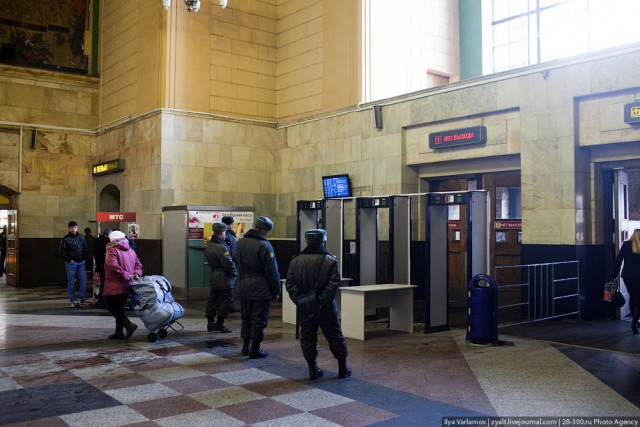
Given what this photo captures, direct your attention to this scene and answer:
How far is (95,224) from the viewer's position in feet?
58.9

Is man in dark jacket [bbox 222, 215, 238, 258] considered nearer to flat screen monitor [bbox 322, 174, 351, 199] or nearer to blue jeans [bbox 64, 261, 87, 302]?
blue jeans [bbox 64, 261, 87, 302]

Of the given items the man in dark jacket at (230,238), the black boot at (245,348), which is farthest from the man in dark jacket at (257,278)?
the man in dark jacket at (230,238)

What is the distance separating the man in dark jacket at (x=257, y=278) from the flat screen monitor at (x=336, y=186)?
693 centimetres

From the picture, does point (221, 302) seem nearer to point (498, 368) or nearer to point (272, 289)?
point (272, 289)

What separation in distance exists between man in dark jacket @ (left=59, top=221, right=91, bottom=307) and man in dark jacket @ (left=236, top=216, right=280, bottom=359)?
6.35m

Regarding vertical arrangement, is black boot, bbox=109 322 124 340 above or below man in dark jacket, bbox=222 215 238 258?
below

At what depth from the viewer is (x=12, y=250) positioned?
1730cm

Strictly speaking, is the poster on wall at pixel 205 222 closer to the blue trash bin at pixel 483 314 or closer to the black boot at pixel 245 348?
the black boot at pixel 245 348

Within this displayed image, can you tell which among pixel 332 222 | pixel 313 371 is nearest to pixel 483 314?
pixel 313 371

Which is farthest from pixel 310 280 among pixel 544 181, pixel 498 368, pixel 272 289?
pixel 544 181

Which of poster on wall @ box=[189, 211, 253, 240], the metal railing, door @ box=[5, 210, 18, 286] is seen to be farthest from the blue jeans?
the metal railing

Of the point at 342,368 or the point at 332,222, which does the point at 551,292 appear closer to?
the point at 332,222

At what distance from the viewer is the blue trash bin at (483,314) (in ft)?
28.1

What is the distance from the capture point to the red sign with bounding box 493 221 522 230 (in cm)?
1386
